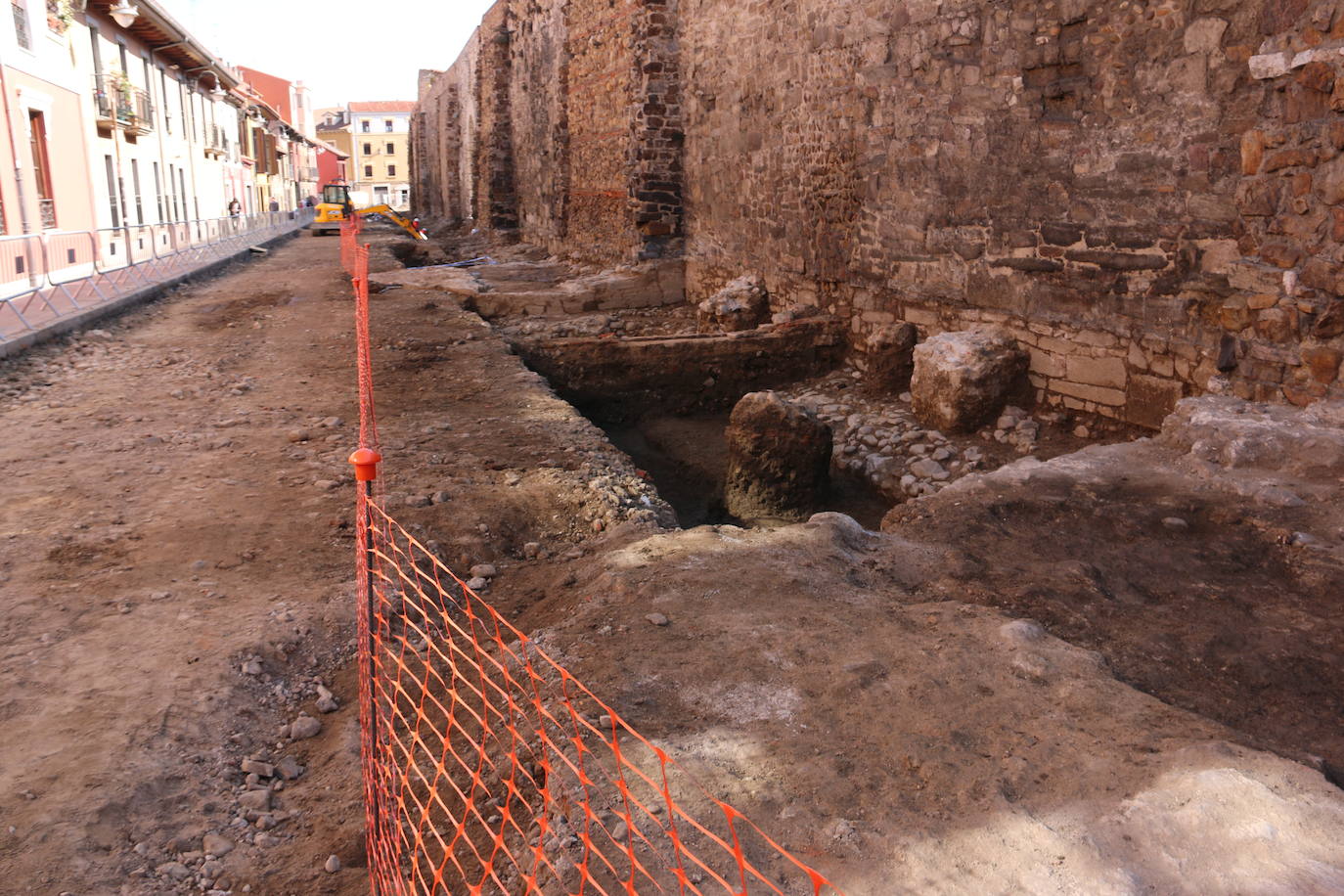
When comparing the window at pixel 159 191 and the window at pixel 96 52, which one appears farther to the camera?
the window at pixel 159 191

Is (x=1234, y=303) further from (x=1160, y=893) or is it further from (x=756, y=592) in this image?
(x=1160, y=893)

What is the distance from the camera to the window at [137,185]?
22.7 metres

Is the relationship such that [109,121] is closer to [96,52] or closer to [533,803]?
[96,52]

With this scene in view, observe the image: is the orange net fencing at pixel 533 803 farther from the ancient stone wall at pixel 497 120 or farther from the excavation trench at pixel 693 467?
the ancient stone wall at pixel 497 120

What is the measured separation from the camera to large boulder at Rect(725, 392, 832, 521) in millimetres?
7203

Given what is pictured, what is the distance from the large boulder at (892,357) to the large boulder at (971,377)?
0.80 meters

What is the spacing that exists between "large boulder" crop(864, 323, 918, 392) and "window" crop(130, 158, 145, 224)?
796 inches

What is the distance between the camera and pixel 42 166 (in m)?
17.1

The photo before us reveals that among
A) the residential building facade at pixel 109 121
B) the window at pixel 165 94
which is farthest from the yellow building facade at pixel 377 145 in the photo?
the window at pixel 165 94

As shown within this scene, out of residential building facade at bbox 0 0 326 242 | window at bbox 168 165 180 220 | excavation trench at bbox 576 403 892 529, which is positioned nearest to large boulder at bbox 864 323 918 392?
excavation trench at bbox 576 403 892 529

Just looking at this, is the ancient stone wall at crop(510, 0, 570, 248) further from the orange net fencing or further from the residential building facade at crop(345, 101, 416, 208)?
the residential building facade at crop(345, 101, 416, 208)

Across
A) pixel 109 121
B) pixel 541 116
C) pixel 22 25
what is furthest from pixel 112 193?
pixel 541 116

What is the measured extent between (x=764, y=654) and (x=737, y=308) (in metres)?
7.94

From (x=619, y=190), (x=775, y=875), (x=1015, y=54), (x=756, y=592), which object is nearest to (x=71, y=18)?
(x=619, y=190)
